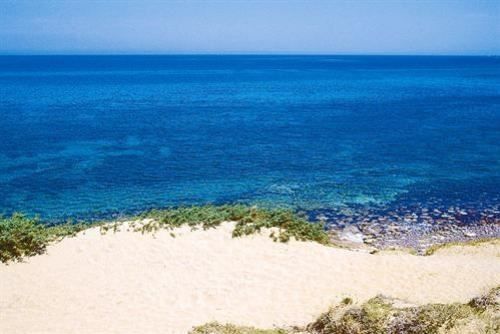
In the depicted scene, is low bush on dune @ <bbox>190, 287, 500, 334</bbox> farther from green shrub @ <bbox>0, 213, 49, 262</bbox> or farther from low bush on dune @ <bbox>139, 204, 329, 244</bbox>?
green shrub @ <bbox>0, 213, 49, 262</bbox>

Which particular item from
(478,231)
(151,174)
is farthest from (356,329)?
(151,174)

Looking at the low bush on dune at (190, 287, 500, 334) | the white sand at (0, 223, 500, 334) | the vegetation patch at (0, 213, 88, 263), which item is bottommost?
the white sand at (0, 223, 500, 334)

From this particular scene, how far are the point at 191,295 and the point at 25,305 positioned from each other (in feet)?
17.4

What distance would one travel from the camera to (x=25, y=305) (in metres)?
14.4

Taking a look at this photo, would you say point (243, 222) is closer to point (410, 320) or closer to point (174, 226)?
point (174, 226)

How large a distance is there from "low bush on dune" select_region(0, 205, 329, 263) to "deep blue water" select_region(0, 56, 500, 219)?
21.5ft

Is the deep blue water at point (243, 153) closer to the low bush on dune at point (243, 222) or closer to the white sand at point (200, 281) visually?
the low bush on dune at point (243, 222)

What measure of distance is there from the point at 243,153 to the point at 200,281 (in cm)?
2500

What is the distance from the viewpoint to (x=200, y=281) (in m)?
16.1

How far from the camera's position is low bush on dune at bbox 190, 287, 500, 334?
874 centimetres

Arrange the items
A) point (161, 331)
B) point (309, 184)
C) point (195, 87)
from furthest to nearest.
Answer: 1. point (195, 87)
2. point (309, 184)
3. point (161, 331)

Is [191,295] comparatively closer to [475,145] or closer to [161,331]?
[161,331]

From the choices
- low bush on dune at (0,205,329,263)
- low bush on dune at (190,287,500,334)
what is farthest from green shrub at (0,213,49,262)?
low bush on dune at (190,287,500,334)

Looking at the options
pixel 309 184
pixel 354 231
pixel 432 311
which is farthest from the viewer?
pixel 309 184
